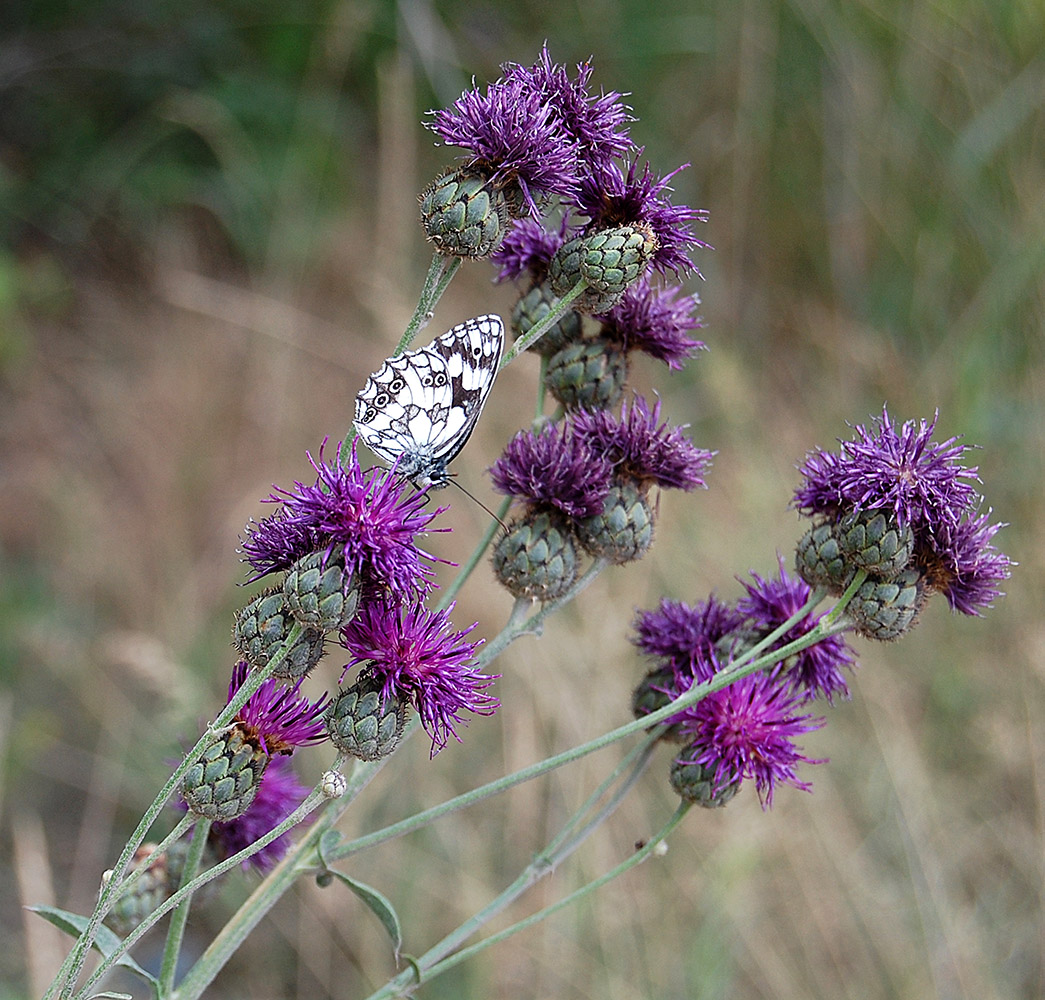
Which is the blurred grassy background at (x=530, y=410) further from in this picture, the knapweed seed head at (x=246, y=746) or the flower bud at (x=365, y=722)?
the flower bud at (x=365, y=722)

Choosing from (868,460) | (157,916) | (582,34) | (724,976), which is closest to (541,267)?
(868,460)

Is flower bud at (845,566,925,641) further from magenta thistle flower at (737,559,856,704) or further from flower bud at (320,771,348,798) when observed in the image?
flower bud at (320,771,348,798)

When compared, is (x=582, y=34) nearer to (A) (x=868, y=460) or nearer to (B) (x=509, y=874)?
(B) (x=509, y=874)

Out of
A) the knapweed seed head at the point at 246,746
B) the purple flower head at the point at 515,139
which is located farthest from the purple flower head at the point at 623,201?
the knapweed seed head at the point at 246,746

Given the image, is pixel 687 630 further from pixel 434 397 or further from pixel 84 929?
pixel 84 929

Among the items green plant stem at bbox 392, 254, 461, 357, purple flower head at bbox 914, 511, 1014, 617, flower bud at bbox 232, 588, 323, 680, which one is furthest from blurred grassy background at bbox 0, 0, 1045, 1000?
purple flower head at bbox 914, 511, 1014, 617

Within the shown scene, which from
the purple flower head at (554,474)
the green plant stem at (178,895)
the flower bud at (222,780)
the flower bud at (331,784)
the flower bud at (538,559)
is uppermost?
the purple flower head at (554,474)
